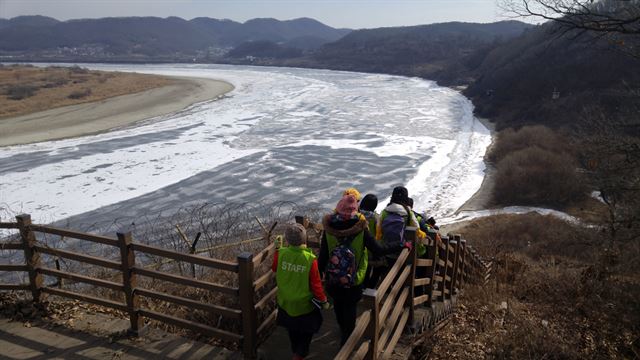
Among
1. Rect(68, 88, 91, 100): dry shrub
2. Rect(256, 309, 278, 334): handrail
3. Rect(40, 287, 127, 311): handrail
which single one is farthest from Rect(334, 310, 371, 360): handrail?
Rect(68, 88, 91, 100): dry shrub

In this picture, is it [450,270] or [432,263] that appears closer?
[432,263]

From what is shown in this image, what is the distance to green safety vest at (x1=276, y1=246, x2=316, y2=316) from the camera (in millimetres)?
4289

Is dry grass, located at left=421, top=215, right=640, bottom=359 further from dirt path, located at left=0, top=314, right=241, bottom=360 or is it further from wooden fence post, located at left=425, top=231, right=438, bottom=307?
dirt path, located at left=0, top=314, right=241, bottom=360

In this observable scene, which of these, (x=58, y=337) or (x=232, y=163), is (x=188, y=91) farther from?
(x=58, y=337)

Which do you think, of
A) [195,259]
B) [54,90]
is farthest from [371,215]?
[54,90]

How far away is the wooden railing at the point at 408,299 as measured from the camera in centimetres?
382

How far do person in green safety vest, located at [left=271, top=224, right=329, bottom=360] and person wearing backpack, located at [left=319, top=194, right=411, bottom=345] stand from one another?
0.26 metres

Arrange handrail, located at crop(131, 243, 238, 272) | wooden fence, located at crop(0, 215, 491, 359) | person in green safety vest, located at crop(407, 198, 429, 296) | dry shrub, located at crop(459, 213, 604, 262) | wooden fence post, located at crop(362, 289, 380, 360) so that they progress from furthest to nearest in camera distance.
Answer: dry shrub, located at crop(459, 213, 604, 262) < person in green safety vest, located at crop(407, 198, 429, 296) < handrail, located at crop(131, 243, 238, 272) < wooden fence, located at crop(0, 215, 491, 359) < wooden fence post, located at crop(362, 289, 380, 360)

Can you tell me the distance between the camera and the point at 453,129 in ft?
145

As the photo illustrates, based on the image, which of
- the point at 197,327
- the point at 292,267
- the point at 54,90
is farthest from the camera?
the point at 54,90

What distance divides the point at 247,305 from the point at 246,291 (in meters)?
0.17

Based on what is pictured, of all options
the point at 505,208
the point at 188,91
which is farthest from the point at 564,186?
the point at 188,91

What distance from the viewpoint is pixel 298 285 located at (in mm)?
4320

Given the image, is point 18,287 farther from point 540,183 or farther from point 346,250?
point 540,183
